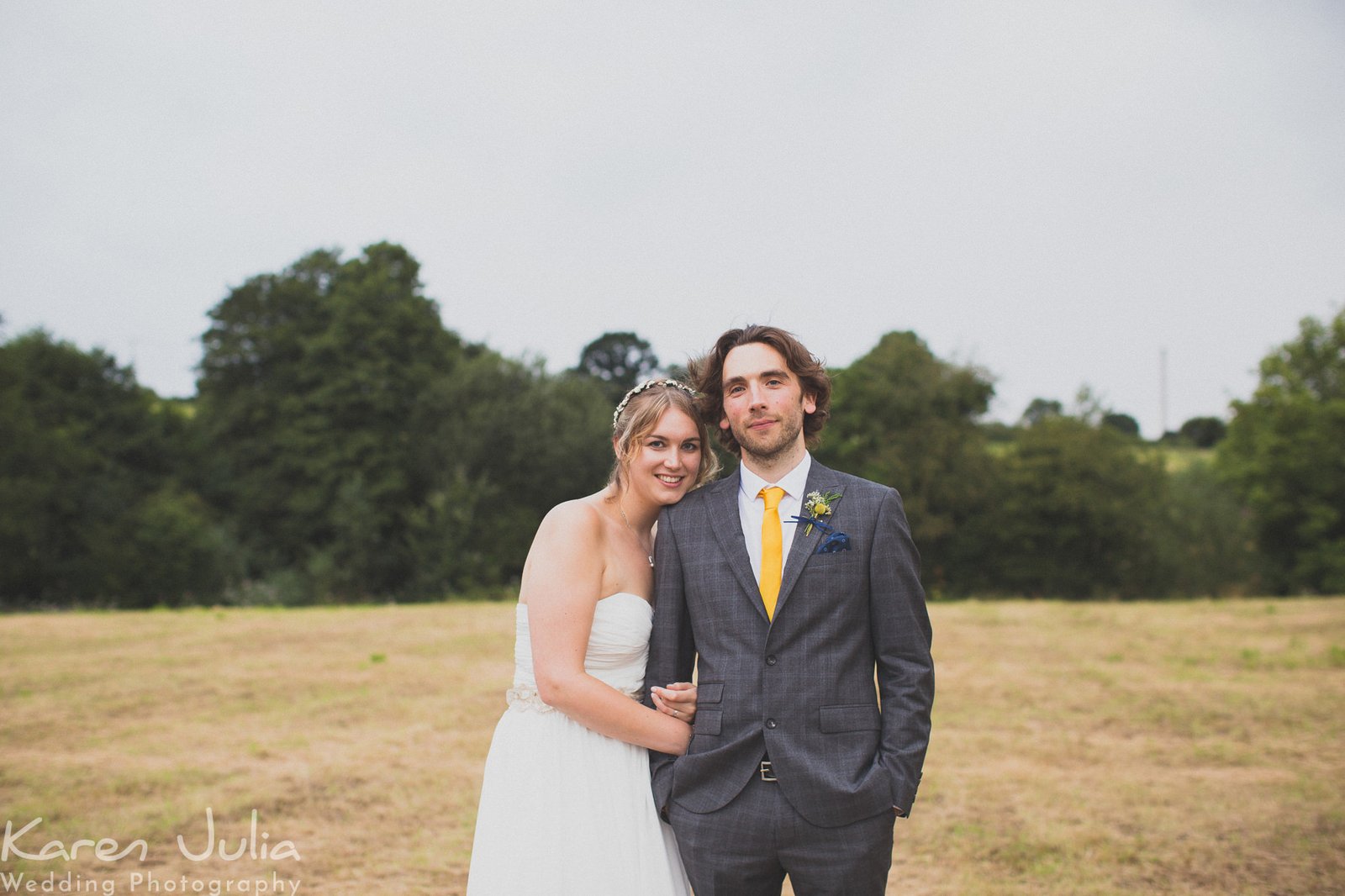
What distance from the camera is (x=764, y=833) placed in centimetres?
293

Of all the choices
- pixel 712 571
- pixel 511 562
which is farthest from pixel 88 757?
pixel 511 562

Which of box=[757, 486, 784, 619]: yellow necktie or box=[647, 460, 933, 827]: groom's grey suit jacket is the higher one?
box=[757, 486, 784, 619]: yellow necktie

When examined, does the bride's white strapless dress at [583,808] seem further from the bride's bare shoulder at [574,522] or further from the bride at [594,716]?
the bride's bare shoulder at [574,522]

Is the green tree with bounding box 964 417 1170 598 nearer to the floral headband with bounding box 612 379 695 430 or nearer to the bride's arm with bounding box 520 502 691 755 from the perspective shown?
the floral headband with bounding box 612 379 695 430

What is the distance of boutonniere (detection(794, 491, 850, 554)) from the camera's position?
302 centimetres

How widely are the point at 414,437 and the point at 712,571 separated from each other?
31.6 meters

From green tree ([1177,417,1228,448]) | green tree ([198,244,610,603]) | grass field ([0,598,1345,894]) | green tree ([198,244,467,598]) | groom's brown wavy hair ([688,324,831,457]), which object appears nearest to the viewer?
groom's brown wavy hair ([688,324,831,457])

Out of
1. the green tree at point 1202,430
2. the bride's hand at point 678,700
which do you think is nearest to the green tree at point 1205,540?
the green tree at point 1202,430

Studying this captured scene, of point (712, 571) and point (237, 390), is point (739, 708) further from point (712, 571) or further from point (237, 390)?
point (237, 390)

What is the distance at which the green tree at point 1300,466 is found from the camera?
33.9 m

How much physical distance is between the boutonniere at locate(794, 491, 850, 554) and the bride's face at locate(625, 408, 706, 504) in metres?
0.56

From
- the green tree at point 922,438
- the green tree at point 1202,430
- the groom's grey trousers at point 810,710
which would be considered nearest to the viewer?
the groom's grey trousers at point 810,710

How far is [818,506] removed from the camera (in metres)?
3.10

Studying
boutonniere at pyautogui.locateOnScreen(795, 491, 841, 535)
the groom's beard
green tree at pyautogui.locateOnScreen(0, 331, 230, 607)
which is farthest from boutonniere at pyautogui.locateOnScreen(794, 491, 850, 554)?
green tree at pyautogui.locateOnScreen(0, 331, 230, 607)
